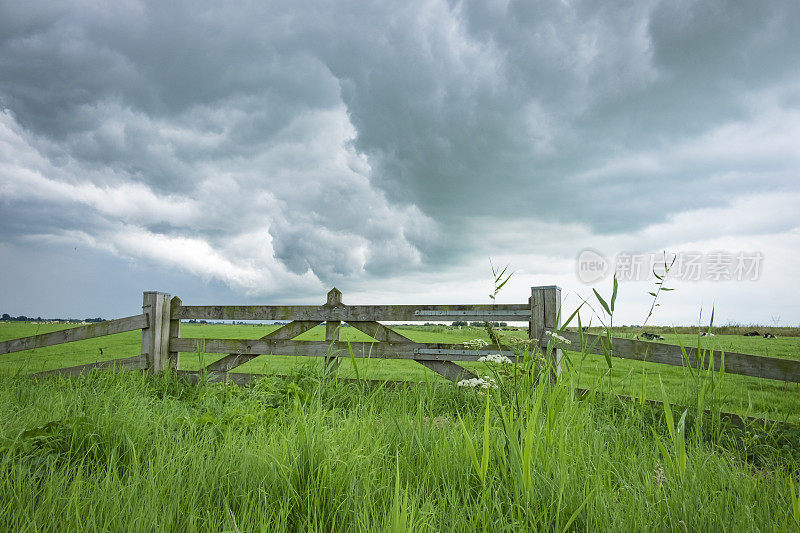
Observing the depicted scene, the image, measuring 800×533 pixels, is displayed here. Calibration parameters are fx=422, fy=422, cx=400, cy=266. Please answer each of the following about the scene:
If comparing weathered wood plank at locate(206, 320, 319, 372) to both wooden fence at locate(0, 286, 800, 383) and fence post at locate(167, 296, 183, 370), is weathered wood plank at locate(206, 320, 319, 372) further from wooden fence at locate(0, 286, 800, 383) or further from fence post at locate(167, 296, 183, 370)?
fence post at locate(167, 296, 183, 370)

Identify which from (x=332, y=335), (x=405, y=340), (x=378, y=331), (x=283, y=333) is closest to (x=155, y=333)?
(x=283, y=333)

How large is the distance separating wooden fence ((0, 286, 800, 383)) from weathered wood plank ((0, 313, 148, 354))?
14 millimetres

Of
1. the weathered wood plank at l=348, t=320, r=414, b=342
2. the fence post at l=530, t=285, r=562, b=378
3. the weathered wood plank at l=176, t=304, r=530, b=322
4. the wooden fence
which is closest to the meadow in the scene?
the wooden fence

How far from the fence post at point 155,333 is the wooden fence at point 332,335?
1cm

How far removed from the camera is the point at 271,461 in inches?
86.2

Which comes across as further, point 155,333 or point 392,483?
point 155,333

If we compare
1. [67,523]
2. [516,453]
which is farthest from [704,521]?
[67,523]

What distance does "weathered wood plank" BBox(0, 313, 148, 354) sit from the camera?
282 inches

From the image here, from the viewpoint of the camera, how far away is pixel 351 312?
250 inches

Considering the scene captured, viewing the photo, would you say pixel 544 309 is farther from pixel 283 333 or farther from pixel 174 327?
pixel 174 327

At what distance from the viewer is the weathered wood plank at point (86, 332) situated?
7.16 metres

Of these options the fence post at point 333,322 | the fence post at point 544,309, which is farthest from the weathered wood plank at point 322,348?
the fence post at point 544,309

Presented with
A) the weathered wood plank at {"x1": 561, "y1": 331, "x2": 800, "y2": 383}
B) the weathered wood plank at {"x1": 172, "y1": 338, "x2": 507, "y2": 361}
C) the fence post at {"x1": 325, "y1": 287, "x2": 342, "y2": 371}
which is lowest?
the weathered wood plank at {"x1": 172, "y1": 338, "x2": 507, "y2": 361}

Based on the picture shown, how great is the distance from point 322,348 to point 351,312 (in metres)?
0.76
